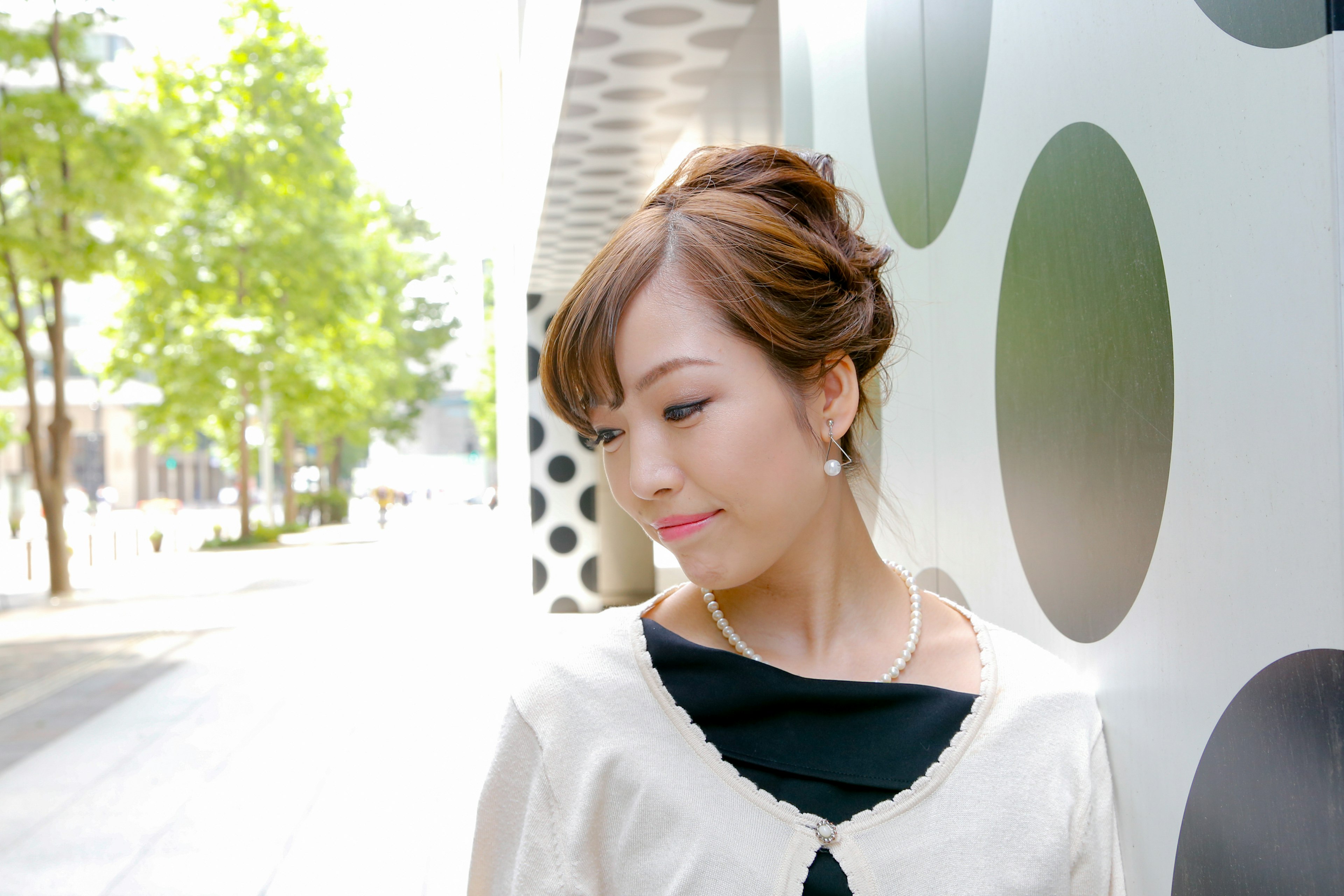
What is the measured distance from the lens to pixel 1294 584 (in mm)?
836

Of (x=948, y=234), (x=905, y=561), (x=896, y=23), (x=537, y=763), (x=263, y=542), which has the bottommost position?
(x=263, y=542)

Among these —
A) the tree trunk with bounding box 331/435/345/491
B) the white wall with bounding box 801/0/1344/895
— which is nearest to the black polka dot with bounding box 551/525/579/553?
the white wall with bounding box 801/0/1344/895

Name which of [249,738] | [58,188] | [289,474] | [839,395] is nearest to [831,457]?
[839,395]

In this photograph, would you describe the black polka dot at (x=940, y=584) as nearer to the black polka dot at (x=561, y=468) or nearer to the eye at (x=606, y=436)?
the eye at (x=606, y=436)

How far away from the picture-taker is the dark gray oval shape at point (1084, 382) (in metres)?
1.08

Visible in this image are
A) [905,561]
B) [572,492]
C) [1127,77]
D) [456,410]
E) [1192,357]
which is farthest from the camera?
[456,410]

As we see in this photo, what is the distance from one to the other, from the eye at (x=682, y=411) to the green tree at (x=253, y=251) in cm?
1842

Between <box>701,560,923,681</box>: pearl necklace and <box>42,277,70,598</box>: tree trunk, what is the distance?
14529 millimetres

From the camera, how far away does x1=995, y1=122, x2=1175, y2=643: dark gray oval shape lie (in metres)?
1.08

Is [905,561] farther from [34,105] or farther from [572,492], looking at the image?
[34,105]

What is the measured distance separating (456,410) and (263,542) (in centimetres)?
4977

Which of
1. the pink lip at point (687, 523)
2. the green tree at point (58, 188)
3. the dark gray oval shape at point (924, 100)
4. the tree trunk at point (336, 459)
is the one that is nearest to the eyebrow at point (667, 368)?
the pink lip at point (687, 523)

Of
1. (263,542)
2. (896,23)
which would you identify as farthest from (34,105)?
(896,23)

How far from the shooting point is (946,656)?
1366 millimetres
